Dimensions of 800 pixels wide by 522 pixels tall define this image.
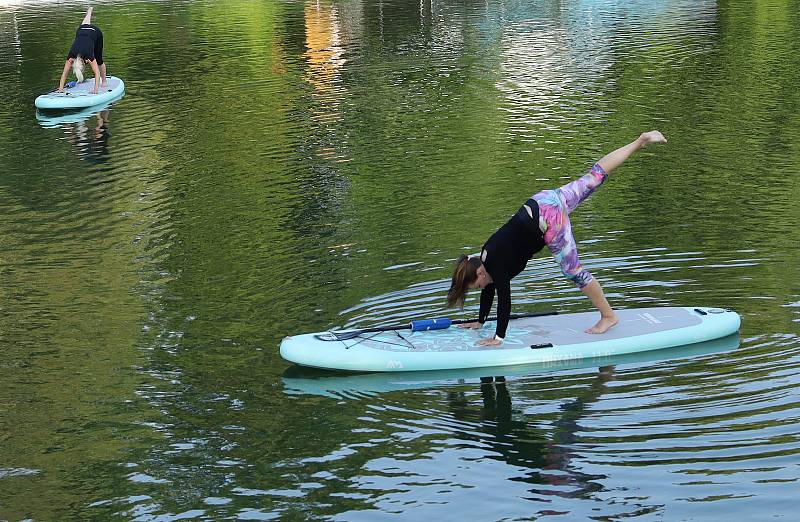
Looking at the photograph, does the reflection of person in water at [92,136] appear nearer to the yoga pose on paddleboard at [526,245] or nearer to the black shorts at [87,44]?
the black shorts at [87,44]

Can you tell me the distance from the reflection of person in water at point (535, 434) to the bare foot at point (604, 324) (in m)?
0.53

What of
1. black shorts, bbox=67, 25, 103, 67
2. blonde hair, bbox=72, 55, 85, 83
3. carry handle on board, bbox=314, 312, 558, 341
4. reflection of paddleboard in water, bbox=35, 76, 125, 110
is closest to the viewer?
carry handle on board, bbox=314, 312, 558, 341

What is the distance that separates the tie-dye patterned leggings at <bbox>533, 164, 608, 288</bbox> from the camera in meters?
13.3

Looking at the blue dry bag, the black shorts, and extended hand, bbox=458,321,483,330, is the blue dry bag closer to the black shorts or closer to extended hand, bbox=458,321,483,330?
extended hand, bbox=458,321,483,330

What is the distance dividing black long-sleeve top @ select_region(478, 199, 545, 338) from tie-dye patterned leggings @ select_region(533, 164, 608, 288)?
0.33 feet

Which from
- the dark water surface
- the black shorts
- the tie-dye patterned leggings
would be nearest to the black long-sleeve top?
the tie-dye patterned leggings

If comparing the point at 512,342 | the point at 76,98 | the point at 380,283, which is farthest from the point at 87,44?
the point at 512,342

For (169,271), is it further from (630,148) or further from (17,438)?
(630,148)

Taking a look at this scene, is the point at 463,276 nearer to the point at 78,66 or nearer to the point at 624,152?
the point at 624,152

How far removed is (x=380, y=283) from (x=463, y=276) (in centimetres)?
331

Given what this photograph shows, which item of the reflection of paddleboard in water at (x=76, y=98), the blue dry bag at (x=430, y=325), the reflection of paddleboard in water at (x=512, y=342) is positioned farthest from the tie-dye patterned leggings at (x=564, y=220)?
the reflection of paddleboard in water at (x=76, y=98)

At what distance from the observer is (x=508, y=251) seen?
516 inches

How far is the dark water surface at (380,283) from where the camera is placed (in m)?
11.1

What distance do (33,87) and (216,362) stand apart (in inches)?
964
